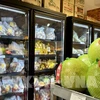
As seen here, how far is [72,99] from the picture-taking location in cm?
57

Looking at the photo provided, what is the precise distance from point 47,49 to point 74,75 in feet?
6.90

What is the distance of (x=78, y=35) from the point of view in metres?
3.40

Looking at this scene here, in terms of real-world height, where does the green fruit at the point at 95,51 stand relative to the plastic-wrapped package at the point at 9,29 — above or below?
below

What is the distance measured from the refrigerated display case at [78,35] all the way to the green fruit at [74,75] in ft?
6.73

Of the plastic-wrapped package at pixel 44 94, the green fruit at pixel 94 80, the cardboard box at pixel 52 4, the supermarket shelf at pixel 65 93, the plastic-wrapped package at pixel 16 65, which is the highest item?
the cardboard box at pixel 52 4

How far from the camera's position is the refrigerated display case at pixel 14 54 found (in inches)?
85.9

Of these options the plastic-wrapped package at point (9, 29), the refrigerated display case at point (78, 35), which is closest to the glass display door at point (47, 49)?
the refrigerated display case at point (78, 35)

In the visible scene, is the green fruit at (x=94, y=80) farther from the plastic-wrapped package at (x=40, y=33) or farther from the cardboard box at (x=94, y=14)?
the cardboard box at (x=94, y=14)

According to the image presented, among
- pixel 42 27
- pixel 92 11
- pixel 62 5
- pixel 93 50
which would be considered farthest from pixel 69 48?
pixel 93 50

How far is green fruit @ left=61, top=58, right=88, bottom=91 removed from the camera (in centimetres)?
61

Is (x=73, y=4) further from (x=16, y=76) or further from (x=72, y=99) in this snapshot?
(x=72, y=99)

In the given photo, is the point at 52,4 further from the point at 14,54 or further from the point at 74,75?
the point at 74,75

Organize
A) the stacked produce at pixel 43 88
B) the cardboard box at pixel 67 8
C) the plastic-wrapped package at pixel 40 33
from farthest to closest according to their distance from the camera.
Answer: the cardboard box at pixel 67 8, the stacked produce at pixel 43 88, the plastic-wrapped package at pixel 40 33

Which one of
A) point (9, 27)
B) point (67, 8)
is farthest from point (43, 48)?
point (67, 8)
